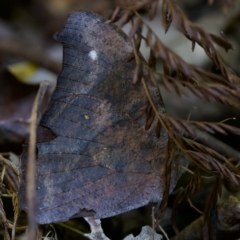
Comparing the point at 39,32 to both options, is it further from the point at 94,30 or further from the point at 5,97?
the point at 94,30

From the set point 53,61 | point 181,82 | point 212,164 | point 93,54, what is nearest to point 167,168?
point 212,164

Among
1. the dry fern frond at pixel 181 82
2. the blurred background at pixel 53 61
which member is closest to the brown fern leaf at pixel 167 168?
the dry fern frond at pixel 181 82

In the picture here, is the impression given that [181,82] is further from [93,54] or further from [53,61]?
[53,61]

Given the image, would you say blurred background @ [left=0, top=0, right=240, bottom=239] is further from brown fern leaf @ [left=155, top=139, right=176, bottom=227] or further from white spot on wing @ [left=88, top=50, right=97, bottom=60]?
white spot on wing @ [left=88, top=50, right=97, bottom=60]

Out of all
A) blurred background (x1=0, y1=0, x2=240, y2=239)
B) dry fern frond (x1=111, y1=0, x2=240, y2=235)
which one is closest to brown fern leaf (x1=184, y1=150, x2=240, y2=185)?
dry fern frond (x1=111, y1=0, x2=240, y2=235)

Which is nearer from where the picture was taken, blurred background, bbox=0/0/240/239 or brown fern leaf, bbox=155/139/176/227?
brown fern leaf, bbox=155/139/176/227

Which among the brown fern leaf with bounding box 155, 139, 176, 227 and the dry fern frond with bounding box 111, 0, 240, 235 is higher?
the dry fern frond with bounding box 111, 0, 240, 235

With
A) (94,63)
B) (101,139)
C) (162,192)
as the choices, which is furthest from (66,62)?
(162,192)
